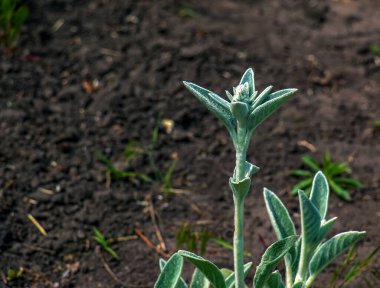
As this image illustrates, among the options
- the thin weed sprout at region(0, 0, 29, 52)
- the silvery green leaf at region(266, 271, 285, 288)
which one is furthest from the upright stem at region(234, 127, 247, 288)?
the thin weed sprout at region(0, 0, 29, 52)

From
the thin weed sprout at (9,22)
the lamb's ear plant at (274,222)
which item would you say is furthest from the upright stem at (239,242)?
the thin weed sprout at (9,22)

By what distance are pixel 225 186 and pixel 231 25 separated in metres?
1.50

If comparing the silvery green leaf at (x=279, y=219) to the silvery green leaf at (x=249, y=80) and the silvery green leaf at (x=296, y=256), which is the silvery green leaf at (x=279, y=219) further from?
the silvery green leaf at (x=249, y=80)

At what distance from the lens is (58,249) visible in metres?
2.91

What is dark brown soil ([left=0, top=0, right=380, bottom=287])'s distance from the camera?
299 cm

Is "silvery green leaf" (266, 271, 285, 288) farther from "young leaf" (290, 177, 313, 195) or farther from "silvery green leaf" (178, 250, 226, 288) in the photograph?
"young leaf" (290, 177, 313, 195)

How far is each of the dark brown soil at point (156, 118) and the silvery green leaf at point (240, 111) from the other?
104 cm

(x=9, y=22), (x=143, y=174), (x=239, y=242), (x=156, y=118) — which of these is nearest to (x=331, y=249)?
(x=239, y=242)

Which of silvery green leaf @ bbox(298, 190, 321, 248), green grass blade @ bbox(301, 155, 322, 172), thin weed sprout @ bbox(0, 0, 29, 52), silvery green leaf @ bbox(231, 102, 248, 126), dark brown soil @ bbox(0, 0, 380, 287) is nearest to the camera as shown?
silvery green leaf @ bbox(231, 102, 248, 126)

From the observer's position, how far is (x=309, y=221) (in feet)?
6.76

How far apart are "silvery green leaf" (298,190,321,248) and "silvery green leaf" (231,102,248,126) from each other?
0.31 metres

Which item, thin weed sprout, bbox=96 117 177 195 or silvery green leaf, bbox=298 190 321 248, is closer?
silvery green leaf, bbox=298 190 321 248

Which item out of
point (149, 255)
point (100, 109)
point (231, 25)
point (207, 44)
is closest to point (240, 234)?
point (149, 255)

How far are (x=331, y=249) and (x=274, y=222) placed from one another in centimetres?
20
